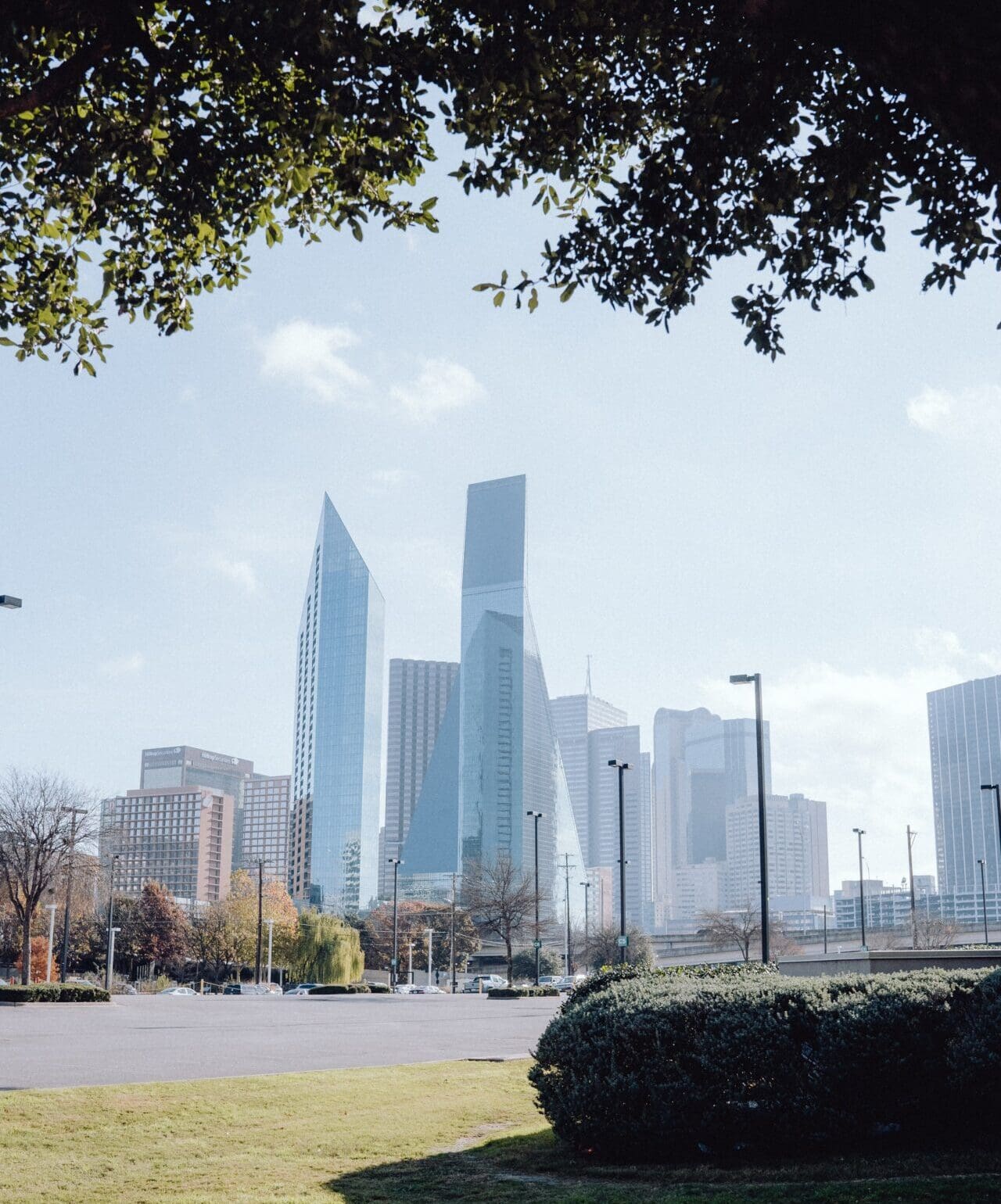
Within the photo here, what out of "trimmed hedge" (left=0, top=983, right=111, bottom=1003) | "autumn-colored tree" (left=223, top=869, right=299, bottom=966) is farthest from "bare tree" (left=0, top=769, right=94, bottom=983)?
"autumn-colored tree" (left=223, top=869, right=299, bottom=966)

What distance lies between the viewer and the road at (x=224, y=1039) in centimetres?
1611

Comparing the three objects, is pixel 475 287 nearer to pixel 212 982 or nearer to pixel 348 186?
A: pixel 348 186

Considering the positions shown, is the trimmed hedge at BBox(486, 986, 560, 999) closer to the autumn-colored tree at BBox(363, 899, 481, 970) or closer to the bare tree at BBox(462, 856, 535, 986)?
the bare tree at BBox(462, 856, 535, 986)

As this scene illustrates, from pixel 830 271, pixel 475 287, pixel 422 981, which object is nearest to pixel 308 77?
pixel 475 287

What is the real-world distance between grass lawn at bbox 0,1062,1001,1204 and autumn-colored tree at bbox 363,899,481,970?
3472 inches

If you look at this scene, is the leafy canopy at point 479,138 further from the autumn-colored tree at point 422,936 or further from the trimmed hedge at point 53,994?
the autumn-colored tree at point 422,936

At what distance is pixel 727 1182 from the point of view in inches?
324


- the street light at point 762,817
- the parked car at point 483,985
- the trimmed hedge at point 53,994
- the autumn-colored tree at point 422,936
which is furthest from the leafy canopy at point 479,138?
the autumn-colored tree at point 422,936

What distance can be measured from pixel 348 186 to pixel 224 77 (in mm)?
1063

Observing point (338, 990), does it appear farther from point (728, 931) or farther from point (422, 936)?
point (422, 936)

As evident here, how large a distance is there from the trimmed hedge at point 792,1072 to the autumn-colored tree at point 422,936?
303ft

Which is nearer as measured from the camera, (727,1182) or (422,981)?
(727,1182)

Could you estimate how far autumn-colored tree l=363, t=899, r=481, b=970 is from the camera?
101250 mm

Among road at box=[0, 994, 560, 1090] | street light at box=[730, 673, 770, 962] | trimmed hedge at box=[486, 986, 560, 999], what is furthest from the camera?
trimmed hedge at box=[486, 986, 560, 999]
